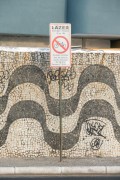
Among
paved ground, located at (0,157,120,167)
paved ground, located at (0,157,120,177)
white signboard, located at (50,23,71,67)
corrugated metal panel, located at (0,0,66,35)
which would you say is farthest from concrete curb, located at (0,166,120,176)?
corrugated metal panel, located at (0,0,66,35)

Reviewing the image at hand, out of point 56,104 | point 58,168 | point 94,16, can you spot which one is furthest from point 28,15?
point 58,168

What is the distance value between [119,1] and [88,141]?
8443mm

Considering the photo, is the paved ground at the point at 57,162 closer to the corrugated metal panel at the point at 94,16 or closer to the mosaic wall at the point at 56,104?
the mosaic wall at the point at 56,104

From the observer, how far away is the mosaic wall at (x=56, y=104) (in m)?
12.0

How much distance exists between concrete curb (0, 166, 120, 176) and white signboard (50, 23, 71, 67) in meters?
2.20

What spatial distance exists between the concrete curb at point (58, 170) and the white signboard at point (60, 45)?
2.20m

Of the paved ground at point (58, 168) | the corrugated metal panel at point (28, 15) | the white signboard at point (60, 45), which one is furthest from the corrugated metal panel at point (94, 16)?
the paved ground at point (58, 168)

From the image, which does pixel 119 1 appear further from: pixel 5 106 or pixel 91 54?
pixel 5 106

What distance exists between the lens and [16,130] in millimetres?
12055

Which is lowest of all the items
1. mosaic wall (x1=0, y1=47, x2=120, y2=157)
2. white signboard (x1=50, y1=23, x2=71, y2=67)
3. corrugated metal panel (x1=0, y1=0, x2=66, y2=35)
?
mosaic wall (x1=0, y1=47, x2=120, y2=157)

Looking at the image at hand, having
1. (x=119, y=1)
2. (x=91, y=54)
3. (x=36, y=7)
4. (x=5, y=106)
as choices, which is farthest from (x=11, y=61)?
(x=119, y=1)

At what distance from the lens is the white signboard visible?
36.9ft

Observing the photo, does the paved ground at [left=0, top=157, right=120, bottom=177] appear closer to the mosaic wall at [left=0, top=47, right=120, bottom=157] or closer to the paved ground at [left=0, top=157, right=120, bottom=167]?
the paved ground at [left=0, top=157, right=120, bottom=167]

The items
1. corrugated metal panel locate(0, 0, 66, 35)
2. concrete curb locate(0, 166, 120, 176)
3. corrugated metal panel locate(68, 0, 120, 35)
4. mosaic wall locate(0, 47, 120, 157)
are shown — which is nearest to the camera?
concrete curb locate(0, 166, 120, 176)
